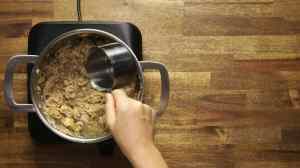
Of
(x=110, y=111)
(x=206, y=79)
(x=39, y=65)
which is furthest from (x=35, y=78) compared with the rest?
(x=206, y=79)

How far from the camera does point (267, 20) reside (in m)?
0.77

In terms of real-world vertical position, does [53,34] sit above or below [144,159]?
above

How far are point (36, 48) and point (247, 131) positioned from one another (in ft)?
1.24

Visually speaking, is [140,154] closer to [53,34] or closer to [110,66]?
[110,66]

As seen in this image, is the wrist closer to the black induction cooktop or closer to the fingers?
the fingers

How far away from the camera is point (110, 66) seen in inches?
23.6

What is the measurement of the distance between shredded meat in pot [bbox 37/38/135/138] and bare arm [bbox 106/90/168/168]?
0.24ft

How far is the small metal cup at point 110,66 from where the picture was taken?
569 mm

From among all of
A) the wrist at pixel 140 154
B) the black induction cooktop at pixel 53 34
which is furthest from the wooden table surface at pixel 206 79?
the wrist at pixel 140 154

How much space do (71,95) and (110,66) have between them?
7 cm

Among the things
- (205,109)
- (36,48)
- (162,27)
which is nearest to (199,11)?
(162,27)

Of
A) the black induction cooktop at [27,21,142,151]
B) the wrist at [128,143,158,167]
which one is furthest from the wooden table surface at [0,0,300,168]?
the wrist at [128,143,158,167]

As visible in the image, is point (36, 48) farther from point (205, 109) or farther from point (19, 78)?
point (205, 109)

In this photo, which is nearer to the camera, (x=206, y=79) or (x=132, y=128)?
(x=132, y=128)
